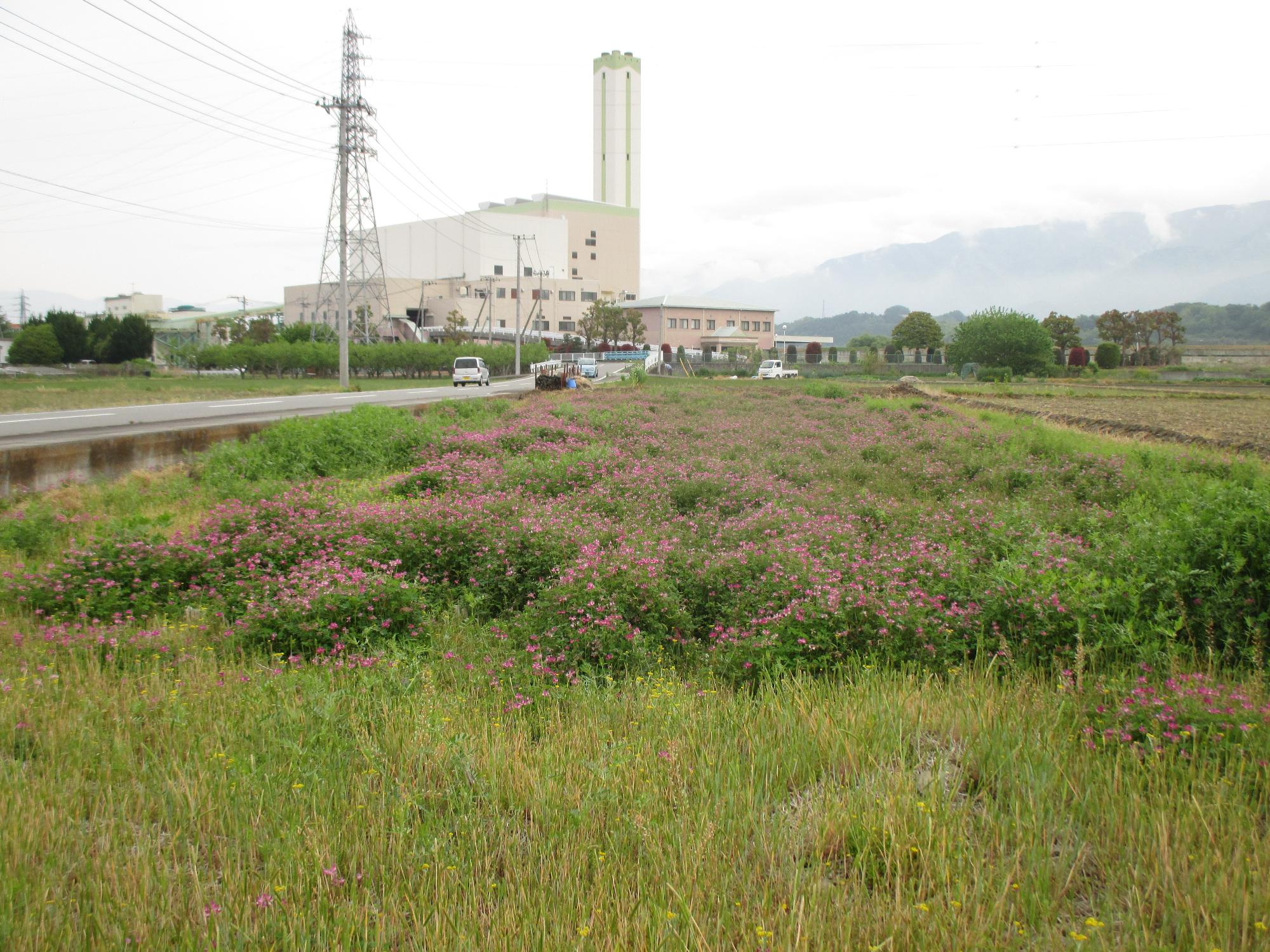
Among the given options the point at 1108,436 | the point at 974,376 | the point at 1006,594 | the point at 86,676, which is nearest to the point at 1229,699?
the point at 1006,594

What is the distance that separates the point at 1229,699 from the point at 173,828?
4731mm

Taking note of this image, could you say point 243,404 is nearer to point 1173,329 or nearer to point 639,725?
point 639,725

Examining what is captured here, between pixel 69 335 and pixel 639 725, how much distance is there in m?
65.2

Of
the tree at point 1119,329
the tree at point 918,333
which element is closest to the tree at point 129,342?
the tree at point 918,333

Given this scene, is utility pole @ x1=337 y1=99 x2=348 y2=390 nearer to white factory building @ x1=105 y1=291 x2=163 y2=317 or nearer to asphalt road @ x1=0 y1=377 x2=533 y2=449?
asphalt road @ x1=0 y1=377 x2=533 y2=449

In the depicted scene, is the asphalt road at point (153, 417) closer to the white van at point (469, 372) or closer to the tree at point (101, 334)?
the white van at point (469, 372)

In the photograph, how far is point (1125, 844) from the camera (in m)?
3.15

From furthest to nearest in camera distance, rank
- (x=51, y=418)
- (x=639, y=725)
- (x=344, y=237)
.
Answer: (x=344, y=237)
(x=51, y=418)
(x=639, y=725)

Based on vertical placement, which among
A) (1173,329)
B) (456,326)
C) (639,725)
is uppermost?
(456,326)

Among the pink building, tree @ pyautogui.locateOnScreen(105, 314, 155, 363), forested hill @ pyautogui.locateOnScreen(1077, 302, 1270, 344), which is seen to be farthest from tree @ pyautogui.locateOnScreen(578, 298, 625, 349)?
forested hill @ pyautogui.locateOnScreen(1077, 302, 1270, 344)

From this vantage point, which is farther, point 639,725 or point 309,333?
point 309,333

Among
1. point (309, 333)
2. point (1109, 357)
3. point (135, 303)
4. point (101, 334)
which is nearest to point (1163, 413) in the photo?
point (1109, 357)

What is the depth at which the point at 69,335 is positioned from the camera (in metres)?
55.9

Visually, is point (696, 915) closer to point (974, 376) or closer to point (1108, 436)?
point (1108, 436)
